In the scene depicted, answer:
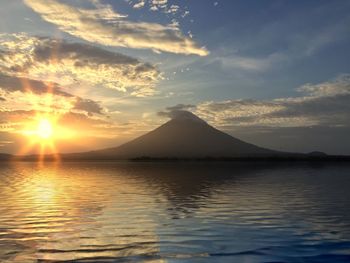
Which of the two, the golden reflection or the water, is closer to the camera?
the water

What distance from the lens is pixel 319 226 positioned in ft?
76.7

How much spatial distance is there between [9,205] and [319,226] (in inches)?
848

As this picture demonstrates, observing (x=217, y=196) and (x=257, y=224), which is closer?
(x=257, y=224)

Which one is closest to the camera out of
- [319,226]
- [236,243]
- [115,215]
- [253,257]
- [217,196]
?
[253,257]

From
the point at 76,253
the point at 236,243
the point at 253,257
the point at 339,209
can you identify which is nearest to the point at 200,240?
the point at 236,243

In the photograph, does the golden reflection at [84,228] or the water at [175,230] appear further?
the golden reflection at [84,228]

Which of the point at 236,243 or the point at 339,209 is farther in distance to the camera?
the point at 339,209

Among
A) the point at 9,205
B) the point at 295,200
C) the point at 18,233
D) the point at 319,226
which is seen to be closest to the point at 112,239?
the point at 18,233

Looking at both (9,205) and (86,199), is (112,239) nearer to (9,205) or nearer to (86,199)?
(9,205)

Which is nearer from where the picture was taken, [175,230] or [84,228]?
[175,230]

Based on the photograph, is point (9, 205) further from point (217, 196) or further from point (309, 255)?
point (309, 255)

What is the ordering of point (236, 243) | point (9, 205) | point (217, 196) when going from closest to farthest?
point (236, 243)
point (9, 205)
point (217, 196)

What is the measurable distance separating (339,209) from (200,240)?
15.4m

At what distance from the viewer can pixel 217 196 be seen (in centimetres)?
4003
